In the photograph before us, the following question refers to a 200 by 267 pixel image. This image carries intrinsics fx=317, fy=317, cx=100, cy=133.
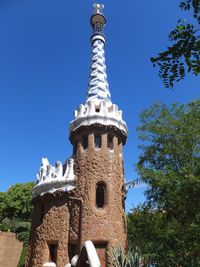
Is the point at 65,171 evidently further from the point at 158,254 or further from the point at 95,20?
the point at 95,20

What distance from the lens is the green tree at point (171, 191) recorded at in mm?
12133

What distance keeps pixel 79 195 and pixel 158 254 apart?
164 inches

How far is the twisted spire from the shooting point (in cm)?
1766

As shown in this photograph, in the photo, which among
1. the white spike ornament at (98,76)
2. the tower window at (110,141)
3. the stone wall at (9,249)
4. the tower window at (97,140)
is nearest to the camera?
the tower window at (97,140)

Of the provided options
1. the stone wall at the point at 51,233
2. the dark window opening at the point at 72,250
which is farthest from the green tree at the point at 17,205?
the dark window opening at the point at 72,250

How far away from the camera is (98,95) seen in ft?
57.0

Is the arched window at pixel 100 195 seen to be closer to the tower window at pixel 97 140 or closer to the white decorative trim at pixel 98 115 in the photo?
the tower window at pixel 97 140

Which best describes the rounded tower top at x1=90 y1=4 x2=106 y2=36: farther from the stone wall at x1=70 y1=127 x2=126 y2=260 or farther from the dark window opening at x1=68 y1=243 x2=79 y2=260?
the dark window opening at x1=68 y1=243 x2=79 y2=260

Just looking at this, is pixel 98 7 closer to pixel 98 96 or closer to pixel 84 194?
pixel 98 96

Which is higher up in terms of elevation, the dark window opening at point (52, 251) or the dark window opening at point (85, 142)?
the dark window opening at point (85, 142)

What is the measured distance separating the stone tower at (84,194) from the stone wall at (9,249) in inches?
388

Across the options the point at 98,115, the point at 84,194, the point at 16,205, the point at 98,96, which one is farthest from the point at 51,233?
the point at 16,205

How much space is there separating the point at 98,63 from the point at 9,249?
15254 mm

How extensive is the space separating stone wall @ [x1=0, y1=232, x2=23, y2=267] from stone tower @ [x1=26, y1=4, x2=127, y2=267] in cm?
986
